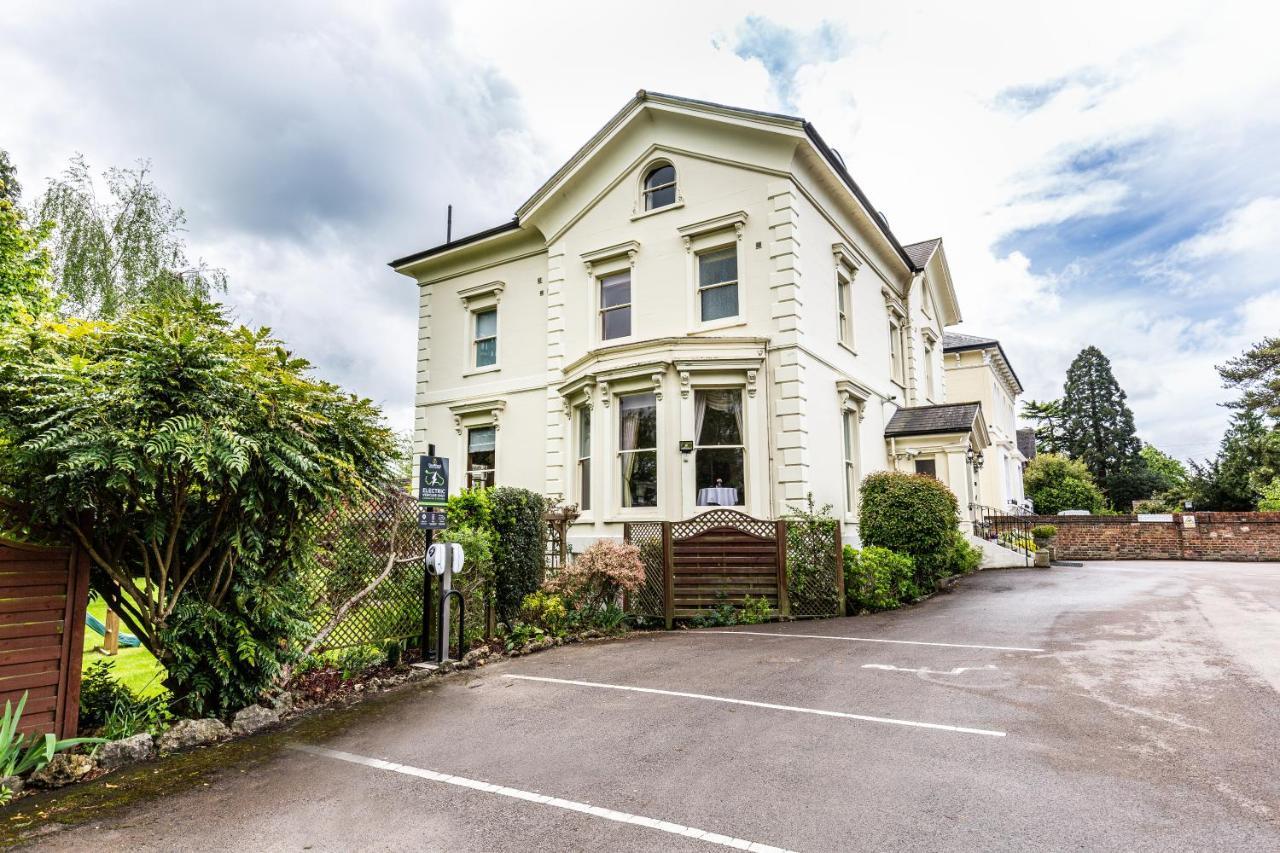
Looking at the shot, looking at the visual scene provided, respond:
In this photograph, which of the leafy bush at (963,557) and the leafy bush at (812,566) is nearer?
the leafy bush at (812,566)

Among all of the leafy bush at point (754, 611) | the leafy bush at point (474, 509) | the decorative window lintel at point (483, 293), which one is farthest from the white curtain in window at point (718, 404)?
the decorative window lintel at point (483, 293)

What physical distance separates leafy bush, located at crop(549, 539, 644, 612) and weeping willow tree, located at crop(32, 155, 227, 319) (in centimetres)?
1436

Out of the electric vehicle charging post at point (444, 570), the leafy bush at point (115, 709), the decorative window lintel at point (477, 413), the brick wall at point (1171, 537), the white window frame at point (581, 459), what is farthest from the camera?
the brick wall at point (1171, 537)

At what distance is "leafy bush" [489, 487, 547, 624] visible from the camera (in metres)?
8.81

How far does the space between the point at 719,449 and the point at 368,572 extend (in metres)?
7.13

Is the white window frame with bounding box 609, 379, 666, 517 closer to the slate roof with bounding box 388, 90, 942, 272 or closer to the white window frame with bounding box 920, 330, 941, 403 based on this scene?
the slate roof with bounding box 388, 90, 942, 272

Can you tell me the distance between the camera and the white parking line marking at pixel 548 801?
3.25m

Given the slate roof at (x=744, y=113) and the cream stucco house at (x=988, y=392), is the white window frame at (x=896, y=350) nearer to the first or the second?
the slate roof at (x=744, y=113)

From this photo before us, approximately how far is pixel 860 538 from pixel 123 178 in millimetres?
22913

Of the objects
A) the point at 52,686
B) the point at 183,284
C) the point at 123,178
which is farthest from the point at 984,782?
the point at 123,178

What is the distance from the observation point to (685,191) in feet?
45.2

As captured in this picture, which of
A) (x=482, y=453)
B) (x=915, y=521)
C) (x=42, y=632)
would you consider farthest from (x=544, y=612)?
(x=482, y=453)

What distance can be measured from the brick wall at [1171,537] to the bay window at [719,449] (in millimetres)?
16553

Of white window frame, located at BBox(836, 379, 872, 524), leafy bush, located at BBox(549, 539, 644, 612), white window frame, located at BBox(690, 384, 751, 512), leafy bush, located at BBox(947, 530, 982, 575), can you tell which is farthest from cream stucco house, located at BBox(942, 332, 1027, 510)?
leafy bush, located at BBox(549, 539, 644, 612)
